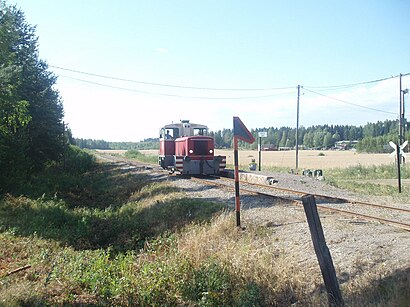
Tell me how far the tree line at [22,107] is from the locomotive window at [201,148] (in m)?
8.24

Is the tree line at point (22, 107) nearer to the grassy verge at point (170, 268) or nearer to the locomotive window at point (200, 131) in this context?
the grassy verge at point (170, 268)

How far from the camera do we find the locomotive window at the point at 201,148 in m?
19.9

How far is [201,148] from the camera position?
65.8ft

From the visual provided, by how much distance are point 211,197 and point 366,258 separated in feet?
24.9

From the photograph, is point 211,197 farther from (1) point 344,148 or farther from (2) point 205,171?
(1) point 344,148

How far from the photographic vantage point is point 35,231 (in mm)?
9914

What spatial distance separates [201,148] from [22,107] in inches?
357

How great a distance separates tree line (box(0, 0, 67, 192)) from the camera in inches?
504

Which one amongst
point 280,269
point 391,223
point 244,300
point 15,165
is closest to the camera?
point 244,300

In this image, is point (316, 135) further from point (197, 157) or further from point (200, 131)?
point (197, 157)

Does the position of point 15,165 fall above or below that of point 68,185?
above

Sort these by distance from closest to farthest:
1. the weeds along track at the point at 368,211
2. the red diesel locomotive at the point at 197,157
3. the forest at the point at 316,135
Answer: the weeds along track at the point at 368,211, the red diesel locomotive at the point at 197,157, the forest at the point at 316,135

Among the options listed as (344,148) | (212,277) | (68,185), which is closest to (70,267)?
(212,277)

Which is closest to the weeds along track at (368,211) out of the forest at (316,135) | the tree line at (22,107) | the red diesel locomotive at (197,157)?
the red diesel locomotive at (197,157)
